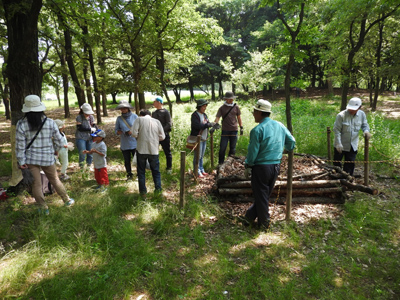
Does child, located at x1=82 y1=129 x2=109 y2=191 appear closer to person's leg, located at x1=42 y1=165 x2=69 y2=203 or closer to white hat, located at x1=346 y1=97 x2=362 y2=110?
person's leg, located at x1=42 y1=165 x2=69 y2=203

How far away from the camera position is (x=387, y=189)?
587 centimetres

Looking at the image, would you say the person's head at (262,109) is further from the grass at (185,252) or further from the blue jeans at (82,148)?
the blue jeans at (82,148)

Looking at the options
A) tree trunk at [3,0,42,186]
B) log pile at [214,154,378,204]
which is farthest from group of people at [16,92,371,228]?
tree trunk at [3,0,42,186]

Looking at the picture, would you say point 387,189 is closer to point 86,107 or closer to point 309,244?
point 309,244

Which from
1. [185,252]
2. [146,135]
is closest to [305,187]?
[185,252]

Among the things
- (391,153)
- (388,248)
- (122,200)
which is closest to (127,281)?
(122,200)

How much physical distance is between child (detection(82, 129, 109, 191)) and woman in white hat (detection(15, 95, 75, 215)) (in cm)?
102

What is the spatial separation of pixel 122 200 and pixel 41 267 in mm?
2069

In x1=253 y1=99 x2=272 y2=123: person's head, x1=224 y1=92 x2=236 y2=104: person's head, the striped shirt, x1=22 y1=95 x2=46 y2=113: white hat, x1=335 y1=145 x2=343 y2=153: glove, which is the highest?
x1=224 y1=92 x2=236 y2=104: person's head

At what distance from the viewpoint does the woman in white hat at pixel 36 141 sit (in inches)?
159

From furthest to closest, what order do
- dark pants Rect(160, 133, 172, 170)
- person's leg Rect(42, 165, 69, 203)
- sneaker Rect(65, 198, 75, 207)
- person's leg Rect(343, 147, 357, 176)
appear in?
dark pants Rect(160, 133, 172, 170)
person's leg Rect(343, 147, 357, 176)
sneaker Rect(65, 198, 75, 207)
person's leg Rect(42, 165, 69, 203)

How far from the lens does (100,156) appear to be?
5.50 m

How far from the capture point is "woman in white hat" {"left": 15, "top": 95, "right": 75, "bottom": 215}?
403cm

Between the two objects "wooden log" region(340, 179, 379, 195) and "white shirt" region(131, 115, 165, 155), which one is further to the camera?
"white shirt" region(131, 115, 165, 155)
